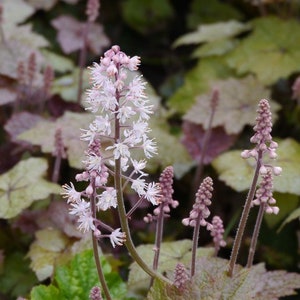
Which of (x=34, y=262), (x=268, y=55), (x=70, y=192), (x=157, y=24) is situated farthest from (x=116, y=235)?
(x=157, y=24)

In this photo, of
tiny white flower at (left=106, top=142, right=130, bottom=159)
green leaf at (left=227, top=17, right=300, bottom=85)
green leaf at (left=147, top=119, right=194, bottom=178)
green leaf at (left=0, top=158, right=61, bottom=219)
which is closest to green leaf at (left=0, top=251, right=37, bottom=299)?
green leaf at (left=0, top=158, right=61, bottom=219)

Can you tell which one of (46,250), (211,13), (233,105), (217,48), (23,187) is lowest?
(46,250)

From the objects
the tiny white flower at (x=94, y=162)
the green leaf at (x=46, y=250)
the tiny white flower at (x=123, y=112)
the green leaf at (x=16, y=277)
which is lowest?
the green leaf at (x=16, y=277)

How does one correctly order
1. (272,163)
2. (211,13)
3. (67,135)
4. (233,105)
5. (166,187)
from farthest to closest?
1. (211,13)
2. (233,105)
3. (67,135)
4. (272,163)
5. (166,187)

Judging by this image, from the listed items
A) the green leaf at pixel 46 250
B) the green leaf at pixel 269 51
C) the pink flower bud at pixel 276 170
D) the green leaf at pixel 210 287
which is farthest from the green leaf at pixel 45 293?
the green leaf at pixel 269 51

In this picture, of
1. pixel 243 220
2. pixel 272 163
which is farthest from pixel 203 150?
pixel 243 220

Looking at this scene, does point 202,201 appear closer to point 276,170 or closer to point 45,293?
point 276,170

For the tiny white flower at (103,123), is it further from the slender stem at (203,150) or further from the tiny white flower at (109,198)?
the slender stem at (203,150)

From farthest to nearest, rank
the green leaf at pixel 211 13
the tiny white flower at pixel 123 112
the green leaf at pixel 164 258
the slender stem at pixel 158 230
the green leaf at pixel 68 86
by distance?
the green leaf at pixel 211 13 < the green leaf at pixel 68 86 < the green leaf at pixel 164 258 < the slender stem at pixel 158 230 < the tiny white flower at pixel 123 112
